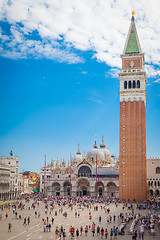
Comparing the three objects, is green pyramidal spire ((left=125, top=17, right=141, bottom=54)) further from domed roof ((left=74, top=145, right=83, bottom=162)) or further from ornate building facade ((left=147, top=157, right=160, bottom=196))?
domed roof ((left=74, top=145, right=83, bottom=162))

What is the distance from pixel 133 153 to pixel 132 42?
28.5 metres

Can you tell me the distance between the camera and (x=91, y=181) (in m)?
89.9

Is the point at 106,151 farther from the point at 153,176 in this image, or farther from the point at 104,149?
the point at 153,176

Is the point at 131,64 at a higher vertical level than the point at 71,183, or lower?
higher

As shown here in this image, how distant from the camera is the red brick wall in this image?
69.6 meters

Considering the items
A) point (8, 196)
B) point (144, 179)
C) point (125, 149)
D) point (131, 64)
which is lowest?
point (8, 196)

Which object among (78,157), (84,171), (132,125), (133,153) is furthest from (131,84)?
(78,157)

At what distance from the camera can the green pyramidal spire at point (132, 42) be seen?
7725cm

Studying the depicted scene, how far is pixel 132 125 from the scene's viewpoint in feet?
238

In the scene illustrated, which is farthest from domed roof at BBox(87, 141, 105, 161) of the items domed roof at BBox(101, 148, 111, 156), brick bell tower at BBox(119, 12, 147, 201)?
brick bell tower at BBox(119, 12, 147, 201)

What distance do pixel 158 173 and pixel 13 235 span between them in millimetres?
66179

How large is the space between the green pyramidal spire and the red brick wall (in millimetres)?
14033

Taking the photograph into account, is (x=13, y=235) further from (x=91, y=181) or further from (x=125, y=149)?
(x=91, y=181)

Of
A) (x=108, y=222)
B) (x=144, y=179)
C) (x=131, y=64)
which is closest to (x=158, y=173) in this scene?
(x=144, y=179)
